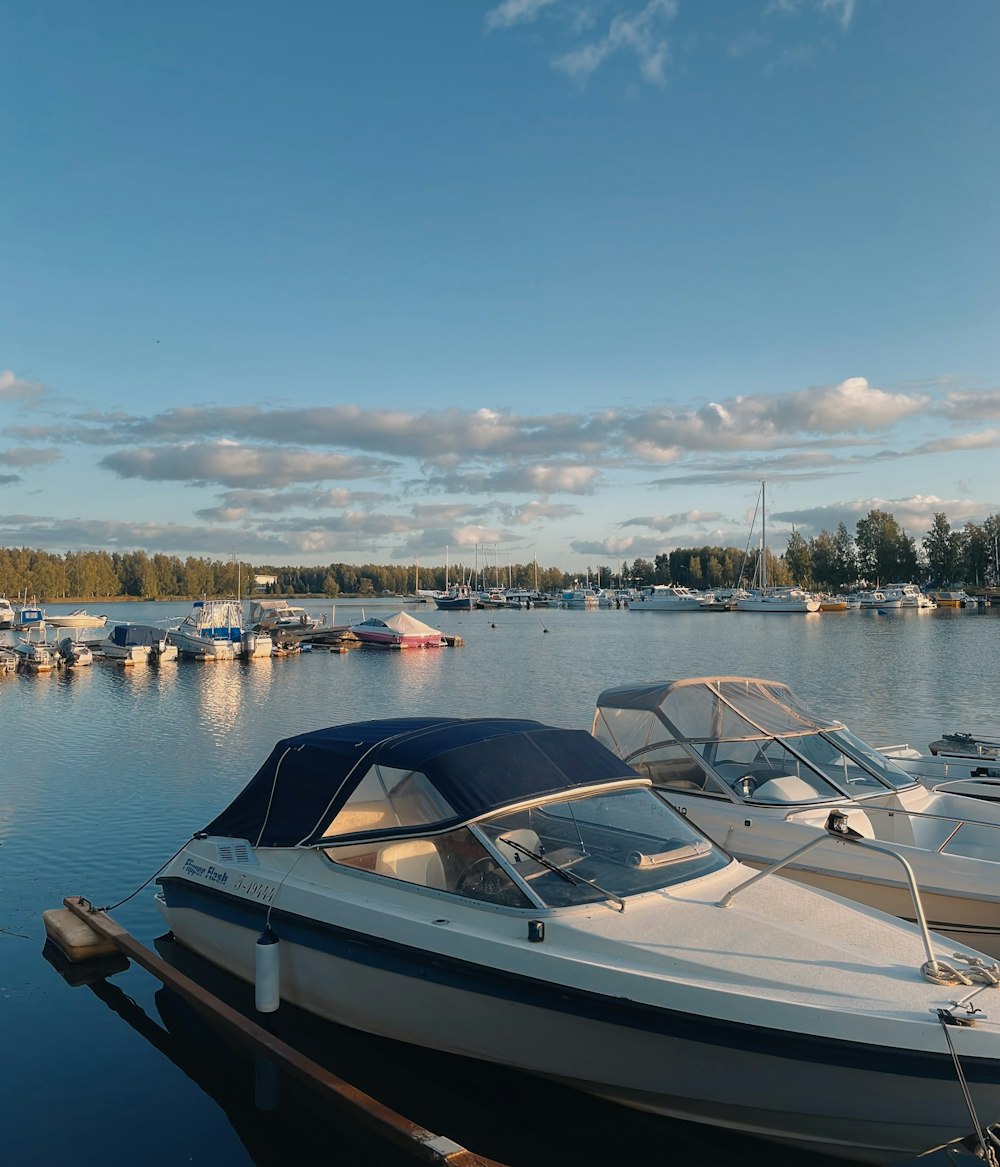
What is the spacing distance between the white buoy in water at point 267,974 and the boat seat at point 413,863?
1.18 m

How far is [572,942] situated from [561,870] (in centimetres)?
81

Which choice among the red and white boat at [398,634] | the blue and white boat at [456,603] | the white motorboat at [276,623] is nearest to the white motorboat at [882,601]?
the blue and white boat at [456,603]

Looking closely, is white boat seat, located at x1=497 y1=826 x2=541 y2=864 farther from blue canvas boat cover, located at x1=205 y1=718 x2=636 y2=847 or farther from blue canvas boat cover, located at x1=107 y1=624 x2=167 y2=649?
blue canvas boat cover, located at x1=107 y1=624 x2=167 y2=649

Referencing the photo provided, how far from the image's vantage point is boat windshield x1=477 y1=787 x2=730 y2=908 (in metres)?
7.16

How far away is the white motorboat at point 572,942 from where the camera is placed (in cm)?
569

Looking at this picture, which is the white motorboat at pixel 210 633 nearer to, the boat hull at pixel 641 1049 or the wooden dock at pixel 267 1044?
the wooden dock at pixel 267 1044

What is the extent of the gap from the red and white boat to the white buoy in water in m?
63.6

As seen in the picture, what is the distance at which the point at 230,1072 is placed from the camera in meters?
8.31

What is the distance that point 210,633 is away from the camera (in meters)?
61.7

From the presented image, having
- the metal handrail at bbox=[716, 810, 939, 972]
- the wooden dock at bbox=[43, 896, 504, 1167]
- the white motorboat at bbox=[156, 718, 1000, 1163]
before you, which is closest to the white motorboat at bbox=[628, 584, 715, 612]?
the wooden dock at bbox=[43, 896, 504, 1167]

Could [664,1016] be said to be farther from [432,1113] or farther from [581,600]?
[581,600]

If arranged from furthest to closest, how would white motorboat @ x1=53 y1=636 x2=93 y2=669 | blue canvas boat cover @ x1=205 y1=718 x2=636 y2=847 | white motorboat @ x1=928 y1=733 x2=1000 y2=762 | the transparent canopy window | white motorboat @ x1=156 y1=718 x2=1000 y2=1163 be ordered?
white motorboat @ x1=53 y1=636 x2=93 y2=669
white motorboat @ x1=928 y1=733 x2=1000 y2=762
the transparent canopy window
blue canvas boat cover @ x1=205 y1=718 x2=636 y2=847
white motorboat @ x1=156 y1=718 x2=1000 y2=1163

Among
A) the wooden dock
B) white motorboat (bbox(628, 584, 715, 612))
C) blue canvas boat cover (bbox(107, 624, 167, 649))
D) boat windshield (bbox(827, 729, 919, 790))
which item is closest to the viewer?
the wooden dock

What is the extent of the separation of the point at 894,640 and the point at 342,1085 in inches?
2695
